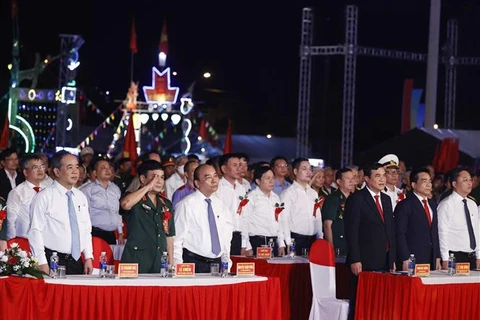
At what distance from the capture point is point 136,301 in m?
7.65

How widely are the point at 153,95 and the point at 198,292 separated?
37.5 meters

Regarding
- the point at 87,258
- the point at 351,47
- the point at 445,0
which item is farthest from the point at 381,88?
the point at 87,258

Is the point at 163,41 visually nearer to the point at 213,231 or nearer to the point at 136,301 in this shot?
the point at 213,231

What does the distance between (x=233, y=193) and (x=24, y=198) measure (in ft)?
7.87

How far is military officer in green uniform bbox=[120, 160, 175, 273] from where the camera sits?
8.34 meters

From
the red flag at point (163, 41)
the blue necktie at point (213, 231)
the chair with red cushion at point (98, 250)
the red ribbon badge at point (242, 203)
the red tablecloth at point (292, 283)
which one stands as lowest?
the red tablecloth at point (292, 283)

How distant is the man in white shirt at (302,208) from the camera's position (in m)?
12.0

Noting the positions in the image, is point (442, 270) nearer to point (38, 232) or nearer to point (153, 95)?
point (38, 232)

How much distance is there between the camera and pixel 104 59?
2073 inches

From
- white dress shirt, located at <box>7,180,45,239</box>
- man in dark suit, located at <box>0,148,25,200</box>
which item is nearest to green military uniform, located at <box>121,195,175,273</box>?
white dress shirt, located at <box>7,180,45,239</box>

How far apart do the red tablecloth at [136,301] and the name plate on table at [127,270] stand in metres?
0.14

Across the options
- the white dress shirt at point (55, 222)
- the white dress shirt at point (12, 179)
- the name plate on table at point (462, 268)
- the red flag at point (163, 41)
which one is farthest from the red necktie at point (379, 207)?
the red flag at point (163, 41)

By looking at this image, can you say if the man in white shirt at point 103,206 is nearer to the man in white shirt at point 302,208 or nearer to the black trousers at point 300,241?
the man in white shirt at point 302,208

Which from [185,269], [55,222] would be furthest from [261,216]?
[55,222]
